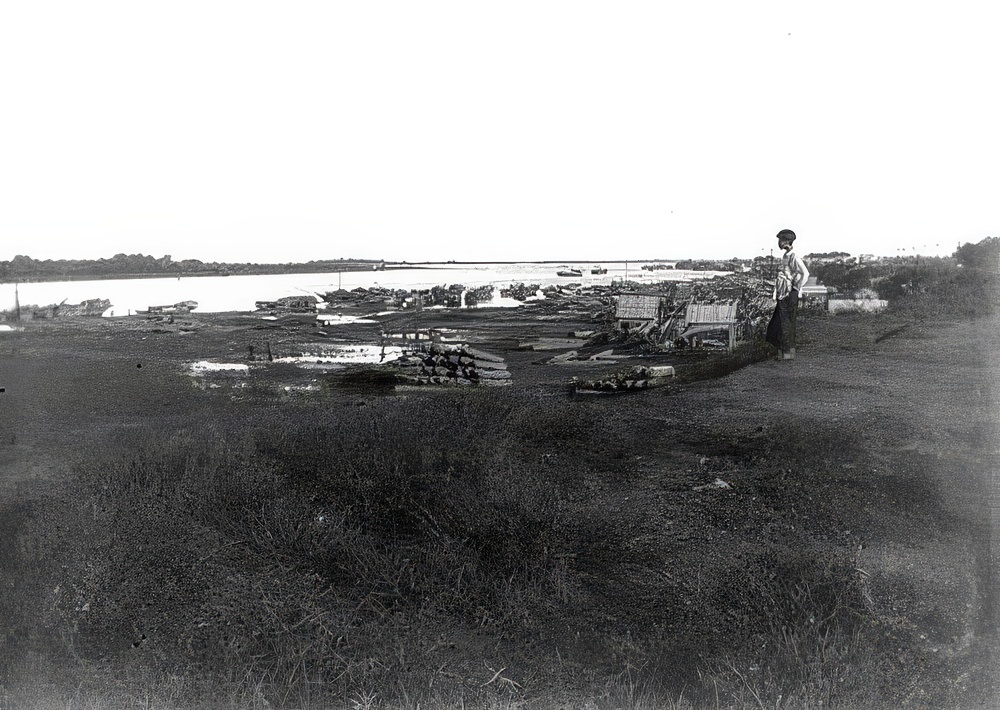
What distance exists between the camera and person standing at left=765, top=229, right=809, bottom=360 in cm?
287

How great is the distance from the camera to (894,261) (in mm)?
2988

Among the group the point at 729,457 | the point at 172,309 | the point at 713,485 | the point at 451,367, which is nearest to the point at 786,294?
the point at 729,457

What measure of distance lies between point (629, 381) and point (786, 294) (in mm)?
898

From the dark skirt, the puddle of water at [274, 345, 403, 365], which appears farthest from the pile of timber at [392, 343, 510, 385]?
the dark skirt

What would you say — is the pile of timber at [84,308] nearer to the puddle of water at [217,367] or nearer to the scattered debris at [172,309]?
the scattered debris at [172,309]

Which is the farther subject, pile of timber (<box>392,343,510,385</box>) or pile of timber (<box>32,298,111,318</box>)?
pile of timber (<box>32,298,111,318</box>)

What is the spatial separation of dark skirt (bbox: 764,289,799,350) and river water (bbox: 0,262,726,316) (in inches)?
14.6

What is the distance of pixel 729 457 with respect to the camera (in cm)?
267

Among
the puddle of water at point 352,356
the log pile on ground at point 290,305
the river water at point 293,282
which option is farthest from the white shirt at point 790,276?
the log pile on ground at point 290,305

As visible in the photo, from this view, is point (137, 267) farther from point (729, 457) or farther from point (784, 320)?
point (784, 320)

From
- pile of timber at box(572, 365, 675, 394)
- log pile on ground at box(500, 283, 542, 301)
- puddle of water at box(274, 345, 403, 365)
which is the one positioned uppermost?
log pile on ground at box(500, 283, 542, 301)

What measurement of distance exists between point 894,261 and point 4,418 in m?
4.49

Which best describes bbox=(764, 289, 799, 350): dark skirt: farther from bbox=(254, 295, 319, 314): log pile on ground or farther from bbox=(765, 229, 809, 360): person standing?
bbox=(254, 295, 319, 314): log pile on ground

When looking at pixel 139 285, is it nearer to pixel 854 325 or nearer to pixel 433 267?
pixel 433 267
